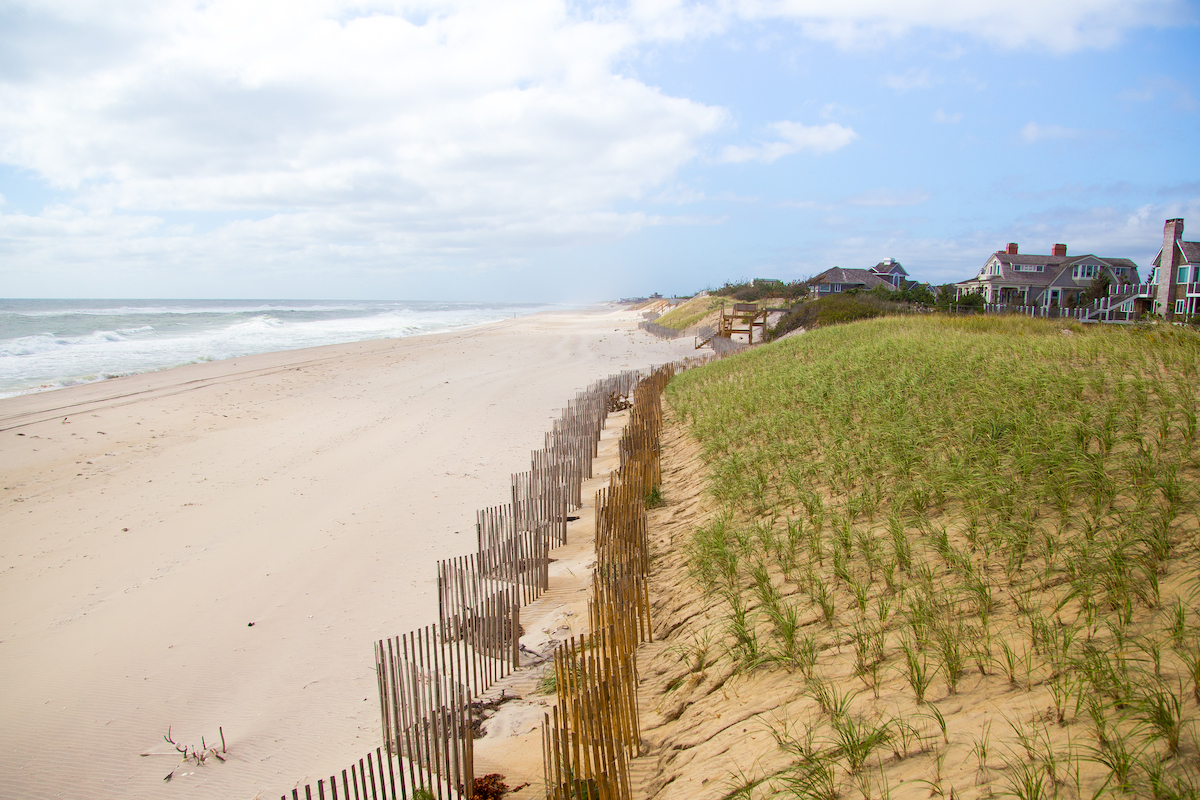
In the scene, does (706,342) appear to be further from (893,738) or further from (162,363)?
(893,738)

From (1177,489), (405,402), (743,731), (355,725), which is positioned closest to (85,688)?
(355,725)

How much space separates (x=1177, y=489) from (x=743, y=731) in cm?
283

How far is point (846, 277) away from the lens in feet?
181

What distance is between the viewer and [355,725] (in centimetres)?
432

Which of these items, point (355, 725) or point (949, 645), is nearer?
point (949, 645)

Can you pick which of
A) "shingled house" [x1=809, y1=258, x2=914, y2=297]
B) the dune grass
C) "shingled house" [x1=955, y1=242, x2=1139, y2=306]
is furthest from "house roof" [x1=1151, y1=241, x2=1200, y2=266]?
the dune grass

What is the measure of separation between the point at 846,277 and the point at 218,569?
5587 cm

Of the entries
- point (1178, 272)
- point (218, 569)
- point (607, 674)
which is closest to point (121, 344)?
point (218, 569)

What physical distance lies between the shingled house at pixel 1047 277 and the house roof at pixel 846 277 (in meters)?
8.83

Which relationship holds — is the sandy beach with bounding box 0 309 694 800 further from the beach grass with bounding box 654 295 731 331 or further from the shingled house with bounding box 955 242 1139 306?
the shingled house with bounding box 955 242 1139 306

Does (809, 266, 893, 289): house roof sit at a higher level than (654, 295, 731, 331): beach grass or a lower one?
higher

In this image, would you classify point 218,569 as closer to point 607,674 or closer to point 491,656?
point 491,656

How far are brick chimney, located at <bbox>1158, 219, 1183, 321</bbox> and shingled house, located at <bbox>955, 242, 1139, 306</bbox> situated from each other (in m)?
10.3

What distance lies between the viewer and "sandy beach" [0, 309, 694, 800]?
14.1ft
